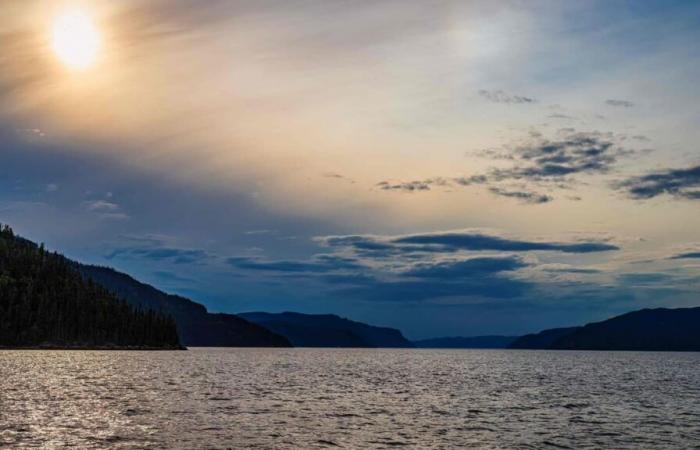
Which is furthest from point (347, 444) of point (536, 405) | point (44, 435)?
point (536, 405)

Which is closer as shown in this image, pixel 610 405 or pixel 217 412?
pixel 217 412

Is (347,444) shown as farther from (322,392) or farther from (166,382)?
(166,382)

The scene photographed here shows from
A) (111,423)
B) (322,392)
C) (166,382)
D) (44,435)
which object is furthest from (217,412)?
(166,382)

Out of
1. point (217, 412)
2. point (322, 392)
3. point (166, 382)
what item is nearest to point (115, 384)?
point (166, 382)

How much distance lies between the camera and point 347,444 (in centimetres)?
5500

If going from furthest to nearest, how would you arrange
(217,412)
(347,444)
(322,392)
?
1. (322,392)
2. (217,412)
3. (347,444)

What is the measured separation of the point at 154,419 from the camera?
67.8 meters

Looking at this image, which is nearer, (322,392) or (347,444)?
(347,444)

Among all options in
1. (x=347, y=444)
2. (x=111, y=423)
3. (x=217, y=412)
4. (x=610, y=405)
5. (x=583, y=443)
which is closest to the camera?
(x=347, y=444)

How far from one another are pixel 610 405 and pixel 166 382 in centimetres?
7688

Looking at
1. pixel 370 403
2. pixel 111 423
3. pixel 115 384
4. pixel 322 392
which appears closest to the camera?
pixel 111 423

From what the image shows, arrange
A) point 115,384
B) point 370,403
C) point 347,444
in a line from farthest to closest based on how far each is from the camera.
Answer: point 115,384, point 370,403, point 347,444

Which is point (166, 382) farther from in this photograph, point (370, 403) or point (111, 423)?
point (111, 423)

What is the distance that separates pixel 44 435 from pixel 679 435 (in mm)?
58994
